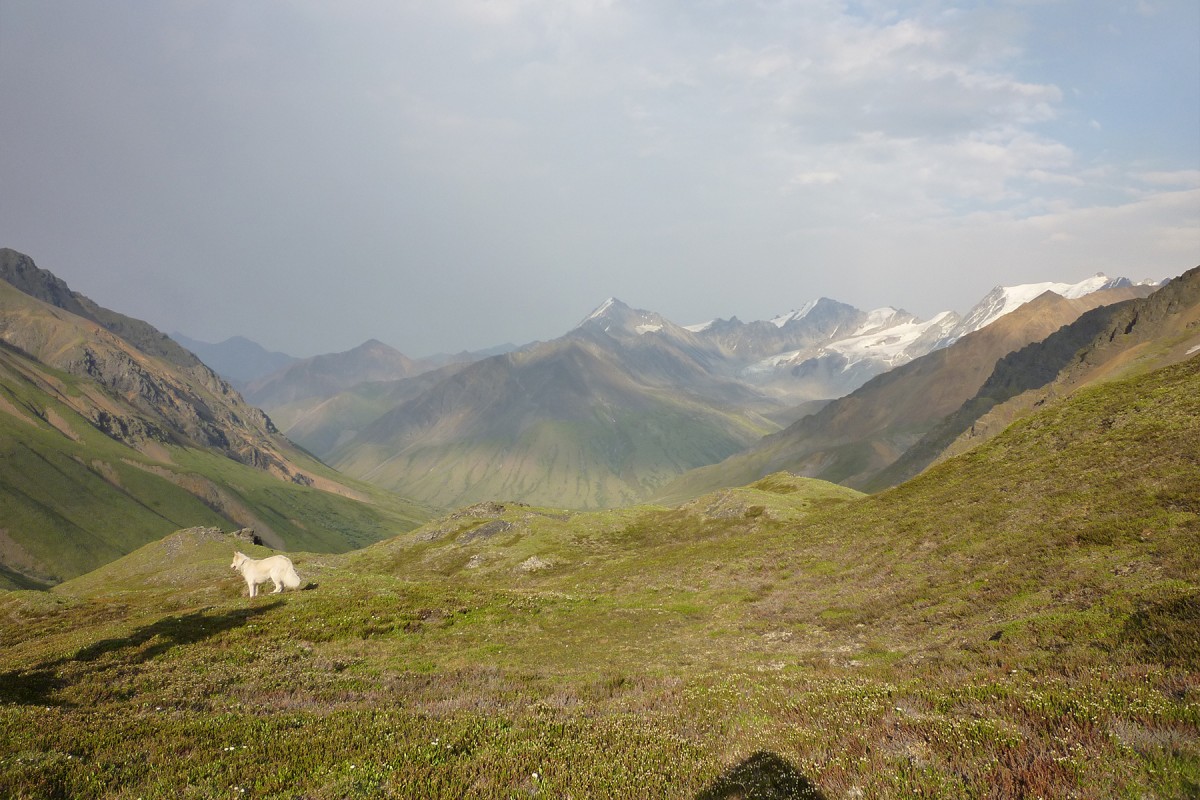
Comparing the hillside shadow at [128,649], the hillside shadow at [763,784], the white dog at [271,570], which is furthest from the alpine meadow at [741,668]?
the white dog at [271,570]

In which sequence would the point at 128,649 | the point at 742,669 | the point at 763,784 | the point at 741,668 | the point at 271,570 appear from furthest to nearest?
the point at 271,570
the point at 128,649
the point at 741,668
the point at 742,669
the point at 763,784

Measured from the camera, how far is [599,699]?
21.4 m

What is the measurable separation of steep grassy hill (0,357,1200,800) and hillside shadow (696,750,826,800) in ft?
0.25

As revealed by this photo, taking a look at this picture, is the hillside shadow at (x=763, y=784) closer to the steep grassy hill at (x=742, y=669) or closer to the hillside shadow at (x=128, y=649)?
the steep grassy hill at (x=742, y=669)

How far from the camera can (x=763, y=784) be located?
1097 cm

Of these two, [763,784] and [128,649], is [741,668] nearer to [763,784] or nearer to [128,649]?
[763,784]

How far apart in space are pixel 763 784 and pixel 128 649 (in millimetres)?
32496

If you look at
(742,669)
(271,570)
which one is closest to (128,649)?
(271,570)

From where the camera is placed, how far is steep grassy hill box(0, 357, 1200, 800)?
11266 millimetres

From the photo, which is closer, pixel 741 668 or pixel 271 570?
pixel 741 668

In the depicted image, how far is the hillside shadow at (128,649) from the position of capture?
68.4 ft

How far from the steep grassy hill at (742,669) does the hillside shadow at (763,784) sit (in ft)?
0.25

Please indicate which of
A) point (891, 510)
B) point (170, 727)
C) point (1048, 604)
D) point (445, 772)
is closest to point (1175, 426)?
point (891, 510)

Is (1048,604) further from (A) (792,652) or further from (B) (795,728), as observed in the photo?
(B) (795,728)
